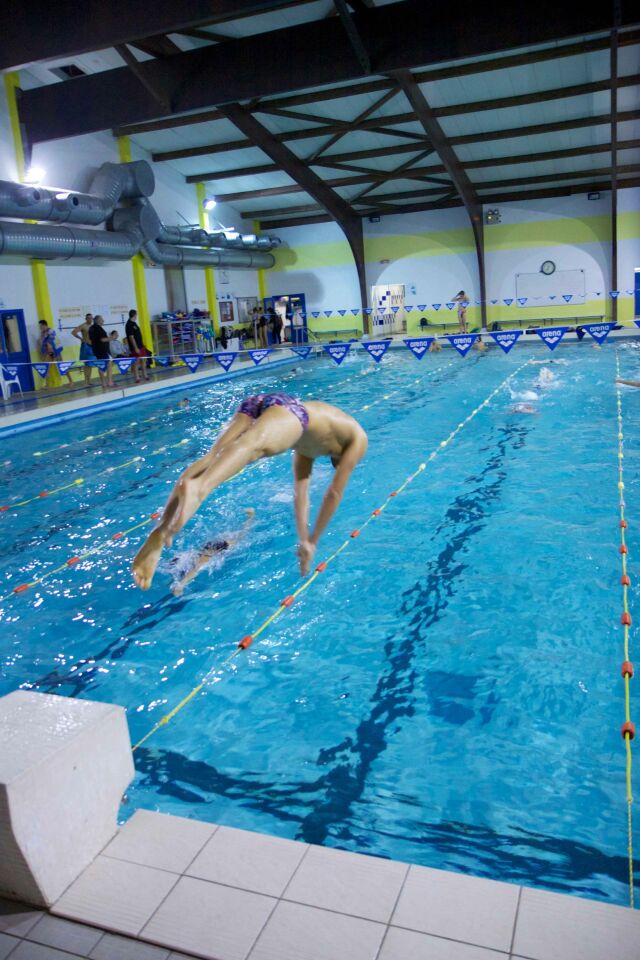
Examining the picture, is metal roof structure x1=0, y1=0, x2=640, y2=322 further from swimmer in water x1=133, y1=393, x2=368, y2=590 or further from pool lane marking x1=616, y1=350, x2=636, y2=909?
swimmer in water x1=133, y1=393, x2=368, y2=590

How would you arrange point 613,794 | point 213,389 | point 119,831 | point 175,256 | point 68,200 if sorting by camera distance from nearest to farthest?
point 119,831 < point 613,794 < point 68,200 < point 213,389 < point 175,256

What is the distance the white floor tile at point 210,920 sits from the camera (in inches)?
79.7

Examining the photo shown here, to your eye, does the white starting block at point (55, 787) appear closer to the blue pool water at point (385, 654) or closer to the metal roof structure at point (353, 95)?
the blue pool water at point (385, 654)

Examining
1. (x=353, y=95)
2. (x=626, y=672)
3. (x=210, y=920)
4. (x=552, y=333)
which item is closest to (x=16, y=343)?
(x=353, y=95)

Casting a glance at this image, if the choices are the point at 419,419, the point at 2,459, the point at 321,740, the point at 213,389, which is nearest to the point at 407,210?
the point at 213,389

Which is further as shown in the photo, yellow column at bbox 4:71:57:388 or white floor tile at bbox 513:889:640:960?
yellow column at bbox 4:71:57:388

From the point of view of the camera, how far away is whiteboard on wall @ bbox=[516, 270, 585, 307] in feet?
75.0

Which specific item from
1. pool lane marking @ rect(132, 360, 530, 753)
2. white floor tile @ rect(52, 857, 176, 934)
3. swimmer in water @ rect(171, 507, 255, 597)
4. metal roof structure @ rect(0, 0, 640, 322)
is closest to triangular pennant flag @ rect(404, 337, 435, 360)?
pool lane marking @ rect(132, 360, 530, 753)

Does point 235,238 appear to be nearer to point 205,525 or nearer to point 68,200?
point 68,200

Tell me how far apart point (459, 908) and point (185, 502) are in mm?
1561

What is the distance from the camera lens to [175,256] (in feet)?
64.5

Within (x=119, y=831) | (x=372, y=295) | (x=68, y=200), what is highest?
(x=68, y=200)

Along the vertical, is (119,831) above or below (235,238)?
below

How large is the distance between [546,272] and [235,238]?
9930 millimetres
